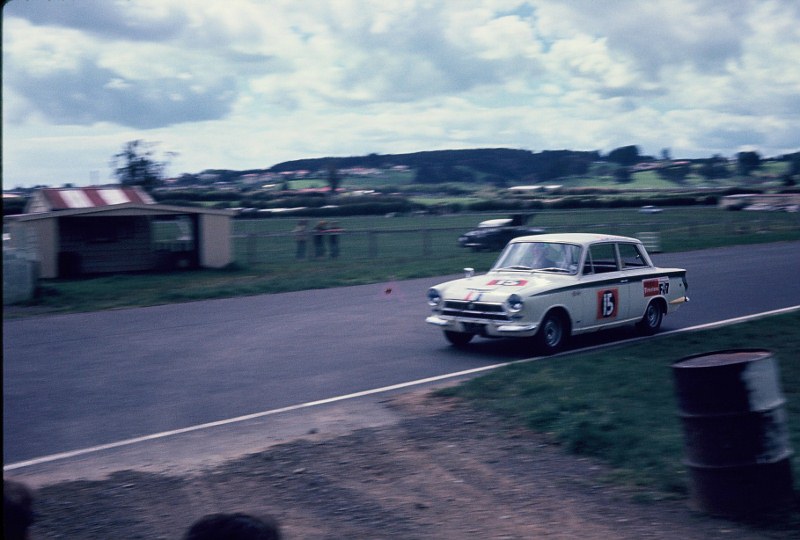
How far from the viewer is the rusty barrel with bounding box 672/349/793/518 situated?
513cm

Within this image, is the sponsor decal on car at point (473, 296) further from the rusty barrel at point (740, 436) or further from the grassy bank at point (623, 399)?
the rusty barrel at point (740, 436)

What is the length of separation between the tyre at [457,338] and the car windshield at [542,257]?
1.14 metres

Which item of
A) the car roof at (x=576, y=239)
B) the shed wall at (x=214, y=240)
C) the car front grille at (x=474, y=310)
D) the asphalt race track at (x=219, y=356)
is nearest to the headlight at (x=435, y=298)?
the car front grille at (x=474, y=310)

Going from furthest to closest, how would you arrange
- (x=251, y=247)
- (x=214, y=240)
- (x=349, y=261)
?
(x=251, y=247), (x=349, y=261), (x=214, y=240)

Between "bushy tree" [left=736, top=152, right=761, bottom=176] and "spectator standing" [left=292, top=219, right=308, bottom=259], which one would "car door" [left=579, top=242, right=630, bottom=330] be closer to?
"spectator standing" [left=292, top=219, right=308, bottom=259]

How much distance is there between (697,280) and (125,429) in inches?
650

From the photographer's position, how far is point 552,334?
11906 millimetres

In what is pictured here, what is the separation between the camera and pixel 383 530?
207 inches

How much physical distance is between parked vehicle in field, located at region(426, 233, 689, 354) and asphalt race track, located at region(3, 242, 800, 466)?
0.44 metres

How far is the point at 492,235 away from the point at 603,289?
873 inches

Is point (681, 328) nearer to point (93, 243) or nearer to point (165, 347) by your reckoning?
point (165, 347)

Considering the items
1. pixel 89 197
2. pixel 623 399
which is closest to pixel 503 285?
pixel 623 399

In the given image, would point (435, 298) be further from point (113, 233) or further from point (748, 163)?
point (748, 163)

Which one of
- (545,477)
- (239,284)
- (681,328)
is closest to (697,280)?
(681,328)
